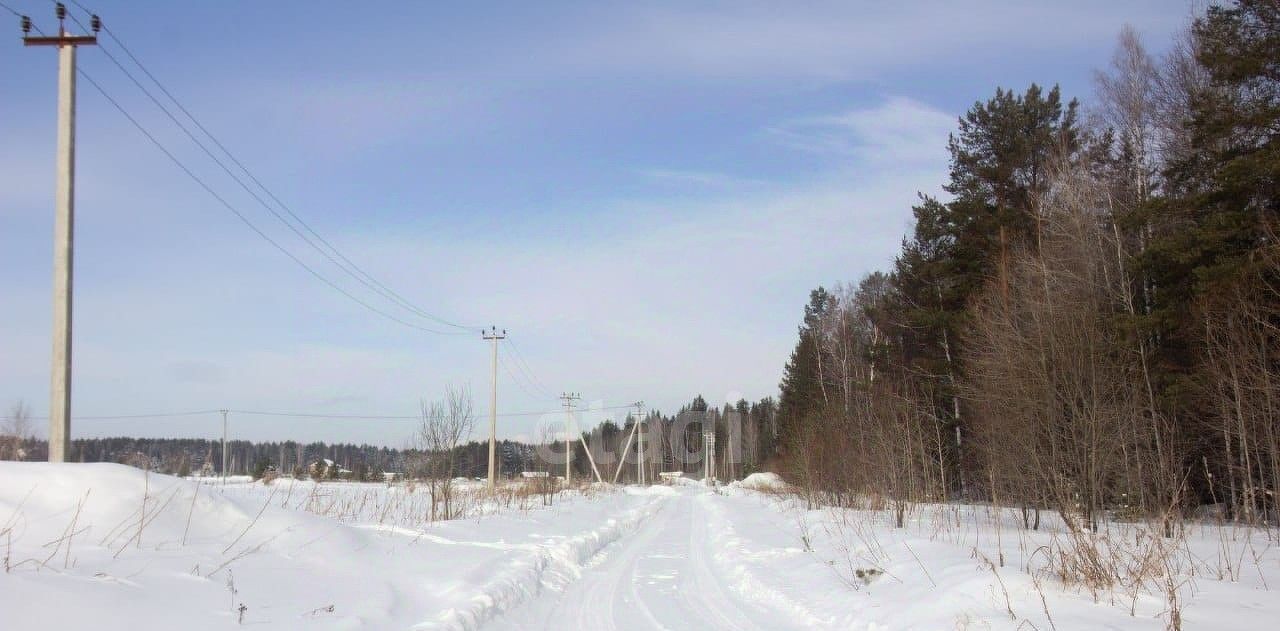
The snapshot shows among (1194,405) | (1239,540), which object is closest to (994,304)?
(1194,405)

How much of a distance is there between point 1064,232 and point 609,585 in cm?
1896

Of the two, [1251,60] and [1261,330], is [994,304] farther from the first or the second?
[1251,60]

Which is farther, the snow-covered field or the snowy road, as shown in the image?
the snowy road

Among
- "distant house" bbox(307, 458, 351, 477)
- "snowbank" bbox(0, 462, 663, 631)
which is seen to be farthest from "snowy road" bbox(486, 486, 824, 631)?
"distant house" bbox(307, 458, 351, 477)

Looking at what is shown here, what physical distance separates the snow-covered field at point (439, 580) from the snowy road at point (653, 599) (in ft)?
0.16

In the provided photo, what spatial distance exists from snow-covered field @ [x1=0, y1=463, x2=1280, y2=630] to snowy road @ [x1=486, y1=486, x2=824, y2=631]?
50 millimetres

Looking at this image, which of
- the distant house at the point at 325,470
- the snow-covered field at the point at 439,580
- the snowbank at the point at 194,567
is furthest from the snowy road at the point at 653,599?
the distant house at the point at 325,470

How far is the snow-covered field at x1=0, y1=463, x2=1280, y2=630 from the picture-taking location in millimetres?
6215

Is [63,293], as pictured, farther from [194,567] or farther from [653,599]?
[653,599]

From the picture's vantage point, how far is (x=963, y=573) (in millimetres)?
9117

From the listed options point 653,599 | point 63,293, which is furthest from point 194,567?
point 653,599

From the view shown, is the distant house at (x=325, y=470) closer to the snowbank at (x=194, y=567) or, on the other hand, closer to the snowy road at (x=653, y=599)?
the snowy road at (x=653, y=599)

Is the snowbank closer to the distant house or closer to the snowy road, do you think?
the snowy road

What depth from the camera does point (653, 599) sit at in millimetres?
10398
